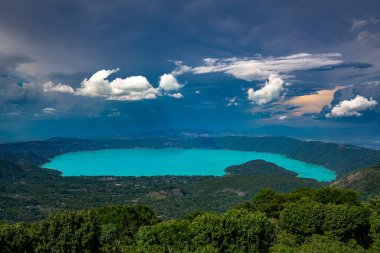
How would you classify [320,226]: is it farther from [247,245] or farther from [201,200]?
[201,200]

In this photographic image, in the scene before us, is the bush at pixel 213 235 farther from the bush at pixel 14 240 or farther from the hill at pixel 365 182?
the hill at pixel 365 182

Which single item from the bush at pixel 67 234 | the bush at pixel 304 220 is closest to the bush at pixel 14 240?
the bush at pixel 67 234

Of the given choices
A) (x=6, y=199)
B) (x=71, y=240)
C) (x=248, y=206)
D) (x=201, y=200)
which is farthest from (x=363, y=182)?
(x=6, y=199)

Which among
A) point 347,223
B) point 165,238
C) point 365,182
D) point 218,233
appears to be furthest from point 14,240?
point 365,182

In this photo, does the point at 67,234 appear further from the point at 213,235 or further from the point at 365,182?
the point at 365,182

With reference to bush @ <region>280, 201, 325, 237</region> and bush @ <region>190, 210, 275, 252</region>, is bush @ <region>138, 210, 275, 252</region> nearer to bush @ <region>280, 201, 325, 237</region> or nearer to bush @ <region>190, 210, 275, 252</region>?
bush @ <region>190, 210, 275, 252</region>
